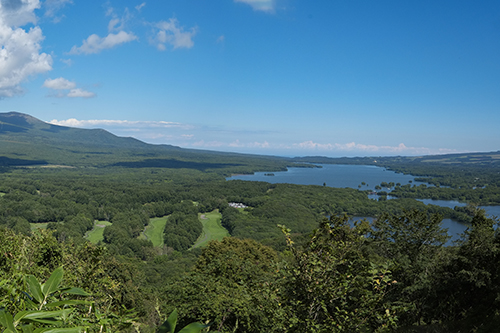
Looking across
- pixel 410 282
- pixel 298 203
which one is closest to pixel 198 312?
pixel 410 282

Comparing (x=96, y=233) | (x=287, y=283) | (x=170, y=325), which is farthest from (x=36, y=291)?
(x=96, y=233)

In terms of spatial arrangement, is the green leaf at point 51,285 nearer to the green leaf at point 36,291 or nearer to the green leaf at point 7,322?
the green leaf at point 36,291

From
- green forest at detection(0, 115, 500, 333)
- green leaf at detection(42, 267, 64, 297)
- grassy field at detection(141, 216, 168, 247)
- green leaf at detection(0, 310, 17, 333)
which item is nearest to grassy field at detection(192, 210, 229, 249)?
grassy field at detection(141, 216, 168, 247)

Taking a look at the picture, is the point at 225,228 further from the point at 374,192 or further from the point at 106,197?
the point at 374,192

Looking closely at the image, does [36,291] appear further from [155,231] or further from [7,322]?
[155,231]

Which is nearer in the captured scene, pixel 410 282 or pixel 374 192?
pixel 410 282

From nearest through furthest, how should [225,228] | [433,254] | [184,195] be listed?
[433,254], [225,228], [184,195]

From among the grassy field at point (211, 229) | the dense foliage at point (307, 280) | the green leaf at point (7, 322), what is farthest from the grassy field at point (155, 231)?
the green leaf at point (7, 322)
